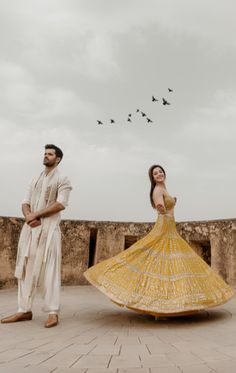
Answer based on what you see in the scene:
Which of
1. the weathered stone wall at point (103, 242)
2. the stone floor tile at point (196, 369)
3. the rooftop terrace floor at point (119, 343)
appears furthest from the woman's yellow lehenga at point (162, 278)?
the weathered stone wall at point (103, 242)

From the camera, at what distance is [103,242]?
21.6 ft

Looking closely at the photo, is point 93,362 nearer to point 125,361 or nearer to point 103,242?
point 125,361

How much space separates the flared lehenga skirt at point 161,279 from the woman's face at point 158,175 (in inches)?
15.9

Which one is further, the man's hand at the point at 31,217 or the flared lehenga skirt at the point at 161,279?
the man's hand at the point at 31,217

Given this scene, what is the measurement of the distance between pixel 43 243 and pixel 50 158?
88cm

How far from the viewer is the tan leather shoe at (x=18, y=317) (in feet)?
10.5

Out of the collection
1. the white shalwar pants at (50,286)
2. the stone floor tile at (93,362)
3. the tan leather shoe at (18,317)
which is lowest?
the tan leather shoe at (18,317)

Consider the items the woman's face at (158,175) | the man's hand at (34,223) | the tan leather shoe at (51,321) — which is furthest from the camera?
the woman's face at (158,175)

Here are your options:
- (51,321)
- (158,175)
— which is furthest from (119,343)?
(158,175)

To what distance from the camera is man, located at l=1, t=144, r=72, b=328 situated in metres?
3.31

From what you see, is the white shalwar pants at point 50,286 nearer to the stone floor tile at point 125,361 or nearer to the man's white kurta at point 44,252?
the man's white kurta at point 44,252

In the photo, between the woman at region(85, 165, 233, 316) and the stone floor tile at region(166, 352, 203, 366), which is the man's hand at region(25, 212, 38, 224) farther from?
the stone floor tile at region(166, 352, 203, 366)

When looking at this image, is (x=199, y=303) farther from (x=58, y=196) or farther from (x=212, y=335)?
(x=58, y=196)

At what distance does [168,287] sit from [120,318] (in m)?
0.64
